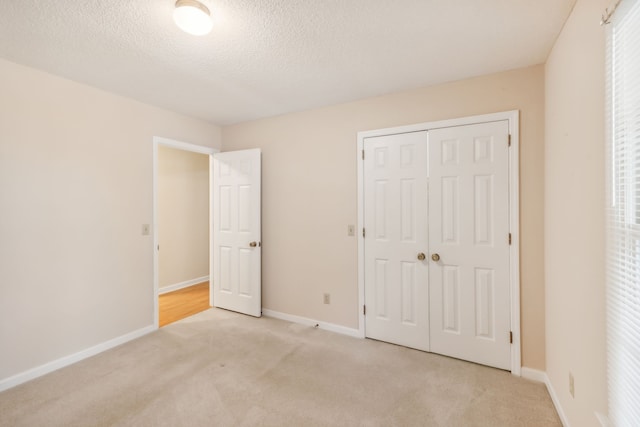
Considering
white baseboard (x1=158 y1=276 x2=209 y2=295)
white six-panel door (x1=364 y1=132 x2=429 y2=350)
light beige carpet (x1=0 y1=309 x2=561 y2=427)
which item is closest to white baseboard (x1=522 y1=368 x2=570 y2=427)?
light beige carpet (x1=0 y1=309 x2=561 y2=427)

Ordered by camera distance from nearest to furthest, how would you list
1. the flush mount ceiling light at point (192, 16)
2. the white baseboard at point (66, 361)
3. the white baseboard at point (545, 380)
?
the flush mount ceiling light at point (192, 16)
the white baseboard at point (545, 380)
the white baseboard at point (66, 361)

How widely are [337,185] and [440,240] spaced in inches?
46.4

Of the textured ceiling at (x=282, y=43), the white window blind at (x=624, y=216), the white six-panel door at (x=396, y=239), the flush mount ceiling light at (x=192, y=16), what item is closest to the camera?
the white window blind at (x=624, y=216)

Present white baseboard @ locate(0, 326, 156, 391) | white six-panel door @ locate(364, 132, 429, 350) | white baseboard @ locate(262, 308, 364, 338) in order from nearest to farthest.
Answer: white baseboard @ locate(0, 326, 156, 391), white six-panel door @ locate(364, 132, 429, 350), white baseboard @ locate(262, 308, 364, 338)

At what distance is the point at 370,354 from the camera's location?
2.61 metres

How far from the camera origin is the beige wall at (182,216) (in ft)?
15.5

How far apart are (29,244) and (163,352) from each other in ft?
4.63

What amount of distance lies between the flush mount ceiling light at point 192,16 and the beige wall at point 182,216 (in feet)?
11.9

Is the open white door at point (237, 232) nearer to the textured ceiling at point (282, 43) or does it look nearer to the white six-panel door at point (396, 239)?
the textured ceiling at point (282, 43)

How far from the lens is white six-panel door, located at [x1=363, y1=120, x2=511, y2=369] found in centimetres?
235

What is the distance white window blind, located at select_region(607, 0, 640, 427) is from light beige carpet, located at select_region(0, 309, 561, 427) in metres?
1.02

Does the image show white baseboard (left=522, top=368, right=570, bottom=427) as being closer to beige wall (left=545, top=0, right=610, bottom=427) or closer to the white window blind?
beige wall (left=545, top=0, right=610, bottom=427)

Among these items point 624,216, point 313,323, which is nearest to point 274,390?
point 313,323

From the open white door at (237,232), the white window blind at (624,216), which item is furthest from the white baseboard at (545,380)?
the open white door at (237,232)
